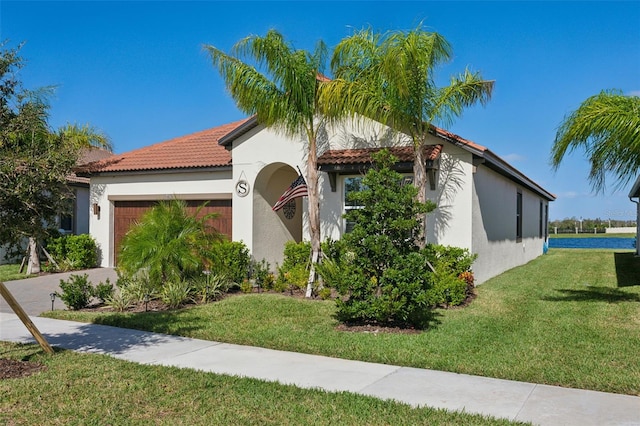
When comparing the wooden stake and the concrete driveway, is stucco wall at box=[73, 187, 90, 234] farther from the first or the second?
the wooden stake

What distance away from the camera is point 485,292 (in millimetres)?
12641

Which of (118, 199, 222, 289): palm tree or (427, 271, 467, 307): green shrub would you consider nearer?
(427, 271, 467, 307): green shrub

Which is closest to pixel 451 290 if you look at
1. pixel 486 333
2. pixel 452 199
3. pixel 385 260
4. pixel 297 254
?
pixel 486 333

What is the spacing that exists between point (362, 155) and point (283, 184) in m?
3.92

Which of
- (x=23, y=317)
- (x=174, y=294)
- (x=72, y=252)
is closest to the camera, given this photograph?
(x=23, y=317)

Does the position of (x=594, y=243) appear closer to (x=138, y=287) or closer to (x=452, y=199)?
(x=452, y=199)

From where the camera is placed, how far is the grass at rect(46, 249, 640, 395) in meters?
6.55

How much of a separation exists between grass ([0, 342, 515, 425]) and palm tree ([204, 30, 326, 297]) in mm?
6121

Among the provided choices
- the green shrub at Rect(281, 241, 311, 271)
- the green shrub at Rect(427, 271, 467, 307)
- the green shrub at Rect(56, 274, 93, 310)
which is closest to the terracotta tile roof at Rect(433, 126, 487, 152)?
the green shrub at Rect(427, 271, 467, 307)

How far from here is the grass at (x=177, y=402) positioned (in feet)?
16.3

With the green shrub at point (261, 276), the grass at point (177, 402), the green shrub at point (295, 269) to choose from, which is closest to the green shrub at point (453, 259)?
the green shrub at point (295, 269)

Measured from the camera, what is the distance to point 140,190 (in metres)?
17.5

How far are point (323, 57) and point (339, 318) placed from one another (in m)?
6.11

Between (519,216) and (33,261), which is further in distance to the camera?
(519,216)
